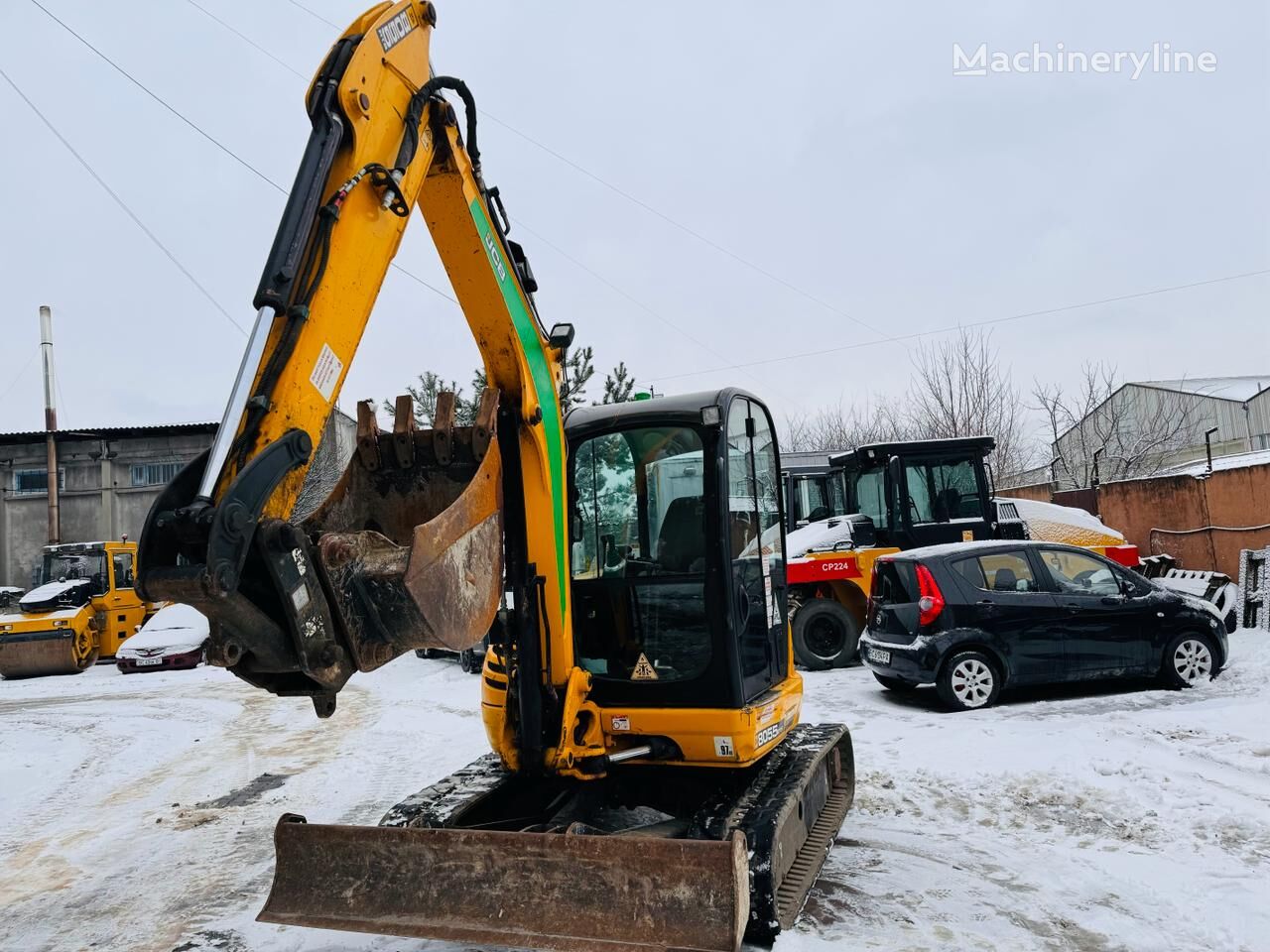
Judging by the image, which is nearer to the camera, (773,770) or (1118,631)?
(773,770)

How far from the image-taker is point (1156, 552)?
17266 mm

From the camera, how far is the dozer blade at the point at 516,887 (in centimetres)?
341

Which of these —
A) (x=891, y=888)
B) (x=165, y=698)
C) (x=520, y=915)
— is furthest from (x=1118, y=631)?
(x=165, y=698)

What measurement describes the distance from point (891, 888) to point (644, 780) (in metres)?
1.39

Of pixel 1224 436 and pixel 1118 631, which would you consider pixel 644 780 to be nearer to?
pixel 1118 631

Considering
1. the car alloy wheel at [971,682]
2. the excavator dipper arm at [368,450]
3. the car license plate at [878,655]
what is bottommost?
the car alloy wheel at [971,682]

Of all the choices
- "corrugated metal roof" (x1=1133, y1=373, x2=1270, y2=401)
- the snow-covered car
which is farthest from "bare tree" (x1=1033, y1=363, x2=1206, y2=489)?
the snow-covered car

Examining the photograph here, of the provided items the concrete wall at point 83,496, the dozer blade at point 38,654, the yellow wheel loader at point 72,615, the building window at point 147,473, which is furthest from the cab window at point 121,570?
the building window at point 147,473

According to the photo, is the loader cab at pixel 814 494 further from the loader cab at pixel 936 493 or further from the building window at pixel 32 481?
the building window at pixel 32 481

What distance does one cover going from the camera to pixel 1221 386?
44.1 metres

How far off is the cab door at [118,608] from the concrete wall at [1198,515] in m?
19.8

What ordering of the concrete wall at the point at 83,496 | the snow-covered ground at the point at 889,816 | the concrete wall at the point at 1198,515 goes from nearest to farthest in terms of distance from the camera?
the snow-covered ground at the point at 889,816
the concrete wall at the point at 1198,515
the concrete wall at the point at 83,496

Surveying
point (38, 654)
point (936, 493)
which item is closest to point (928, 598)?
point (936, 493)

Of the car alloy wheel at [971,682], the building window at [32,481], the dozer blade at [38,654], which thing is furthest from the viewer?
the building window at [32,481]
